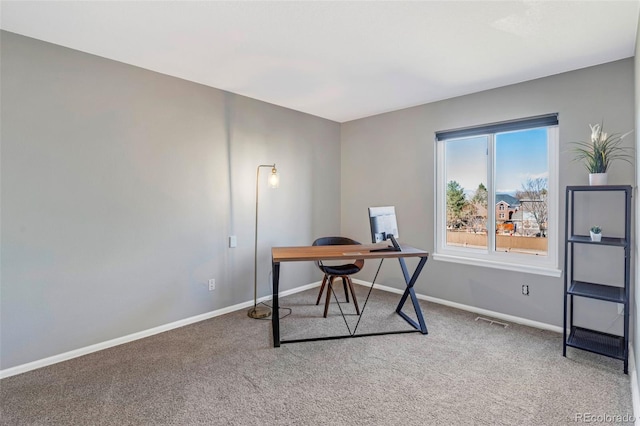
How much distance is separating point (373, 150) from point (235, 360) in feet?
10.5

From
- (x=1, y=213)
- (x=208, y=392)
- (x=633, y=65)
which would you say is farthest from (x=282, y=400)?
(x=633, y=65)

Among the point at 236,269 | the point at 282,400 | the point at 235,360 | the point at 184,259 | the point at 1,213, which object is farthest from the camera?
the point at 236,269

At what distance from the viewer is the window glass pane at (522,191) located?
326 centimetres

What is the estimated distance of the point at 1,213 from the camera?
2.28 metres

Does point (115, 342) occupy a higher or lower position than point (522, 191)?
lower

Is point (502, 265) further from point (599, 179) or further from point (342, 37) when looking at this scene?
point (342, 37)

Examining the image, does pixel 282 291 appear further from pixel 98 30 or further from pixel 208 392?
pixel 98 30

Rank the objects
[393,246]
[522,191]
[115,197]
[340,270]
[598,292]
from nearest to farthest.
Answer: [598,292], [115,197], [393,246], [522,191], [340,270]

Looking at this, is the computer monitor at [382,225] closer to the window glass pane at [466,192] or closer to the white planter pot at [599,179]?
the window glass pane at [466,192]

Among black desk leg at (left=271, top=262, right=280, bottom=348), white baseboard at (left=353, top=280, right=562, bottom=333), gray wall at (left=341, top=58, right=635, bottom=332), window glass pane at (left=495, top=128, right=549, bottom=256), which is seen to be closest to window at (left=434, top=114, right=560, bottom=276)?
window glass pane at (left=495, top=128, right=549, bottom=256)

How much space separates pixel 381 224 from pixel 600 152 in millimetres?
1835

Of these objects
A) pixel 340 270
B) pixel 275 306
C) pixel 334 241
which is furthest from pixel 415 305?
pixel 275 306

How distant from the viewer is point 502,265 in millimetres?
3410

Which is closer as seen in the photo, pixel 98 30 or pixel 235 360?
pixel 98 30
